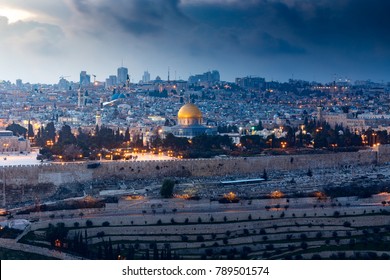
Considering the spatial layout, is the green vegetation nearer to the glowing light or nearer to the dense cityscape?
the glowing light

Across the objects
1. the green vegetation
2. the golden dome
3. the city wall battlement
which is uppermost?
the golden dome

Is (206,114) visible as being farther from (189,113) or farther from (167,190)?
(167,190)

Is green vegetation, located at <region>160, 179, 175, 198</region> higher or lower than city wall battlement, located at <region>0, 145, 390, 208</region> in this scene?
lower

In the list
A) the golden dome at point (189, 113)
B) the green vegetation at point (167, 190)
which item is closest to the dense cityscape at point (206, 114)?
the golden dome at point (189, 113)

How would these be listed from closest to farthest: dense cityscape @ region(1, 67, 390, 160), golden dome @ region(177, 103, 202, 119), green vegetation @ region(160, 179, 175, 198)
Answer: green vegetation @ region(160, 179, 175, 198)
dense cityscape @ region(1, 67, 390, 160)
golden dome @ region(177, 103, 202, 119)

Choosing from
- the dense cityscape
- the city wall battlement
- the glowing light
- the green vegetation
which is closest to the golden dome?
the dense cityscape

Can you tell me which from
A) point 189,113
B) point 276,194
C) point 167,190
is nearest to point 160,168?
point 167,190

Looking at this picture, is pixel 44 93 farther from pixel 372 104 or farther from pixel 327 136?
pixel 327 136

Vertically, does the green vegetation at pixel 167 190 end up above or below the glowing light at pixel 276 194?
above

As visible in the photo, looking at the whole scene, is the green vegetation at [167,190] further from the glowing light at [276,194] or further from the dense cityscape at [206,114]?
the dense cityscape at [206,114]
